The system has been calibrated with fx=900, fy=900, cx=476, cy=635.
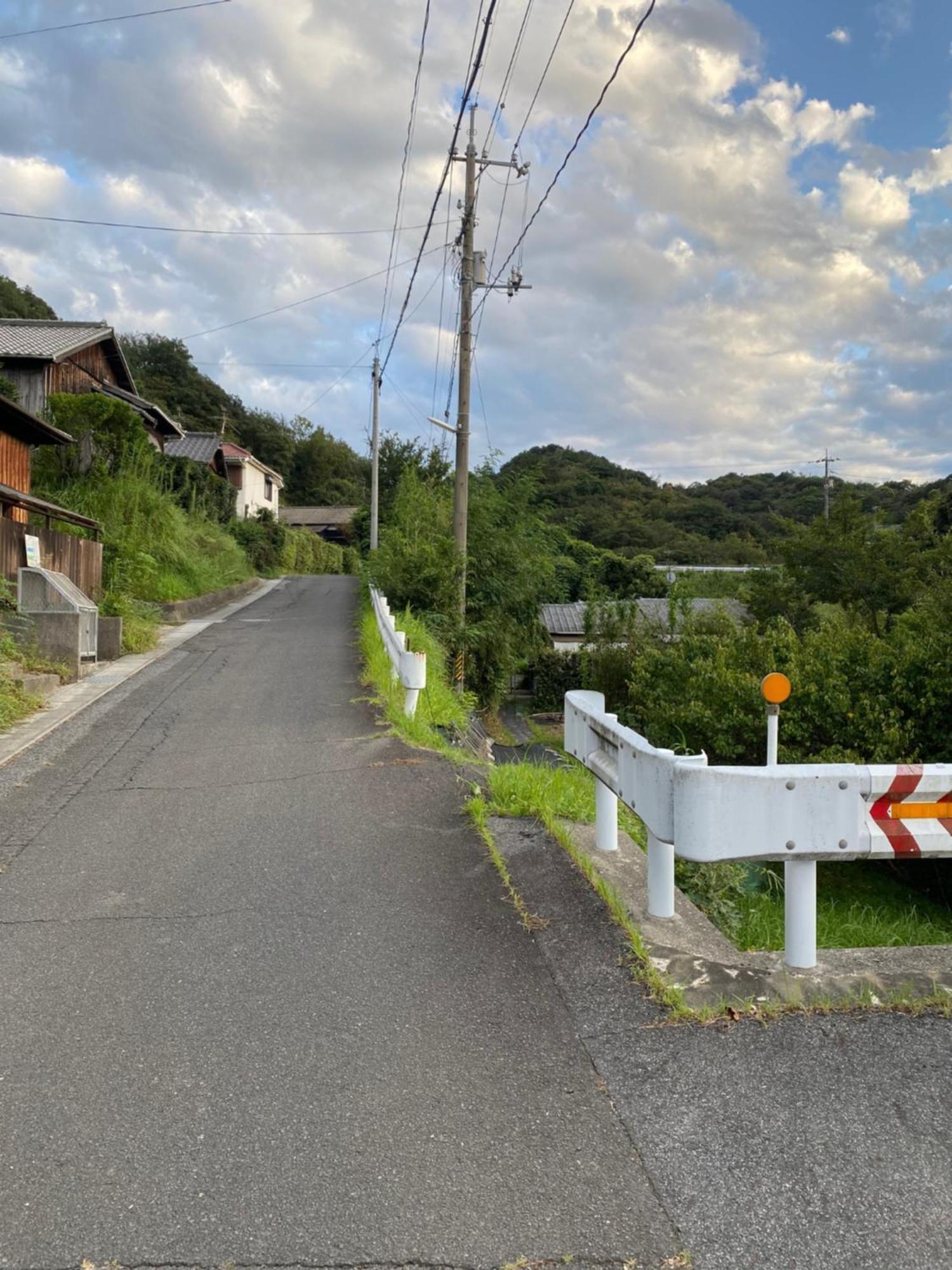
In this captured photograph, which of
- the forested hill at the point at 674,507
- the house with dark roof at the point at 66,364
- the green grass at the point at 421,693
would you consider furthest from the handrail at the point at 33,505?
the forested hill at the point at 674,507

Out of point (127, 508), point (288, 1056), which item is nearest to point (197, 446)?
point (127, 508)

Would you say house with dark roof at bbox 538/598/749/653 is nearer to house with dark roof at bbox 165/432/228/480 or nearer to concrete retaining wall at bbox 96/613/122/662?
house with dark roof at bbox 165/432/228/480

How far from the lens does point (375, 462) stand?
34.1 m

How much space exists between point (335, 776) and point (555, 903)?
117 inches

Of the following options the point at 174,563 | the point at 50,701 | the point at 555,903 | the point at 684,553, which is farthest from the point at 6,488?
the point at 684,553

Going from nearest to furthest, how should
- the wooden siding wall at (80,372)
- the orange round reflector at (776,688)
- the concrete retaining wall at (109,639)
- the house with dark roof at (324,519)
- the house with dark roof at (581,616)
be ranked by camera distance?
the orange round reflector at (776,688)
the concrete retaining wall at (109,639)
the wooden siding wall at (80,372)
the house with dark roof at (581,616)
the house with dark roof at (324,519)

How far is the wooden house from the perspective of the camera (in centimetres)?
1256

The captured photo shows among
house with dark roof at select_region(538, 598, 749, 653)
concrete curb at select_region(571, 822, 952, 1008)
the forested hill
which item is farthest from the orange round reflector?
the forested hill

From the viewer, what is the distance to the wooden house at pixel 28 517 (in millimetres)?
12562

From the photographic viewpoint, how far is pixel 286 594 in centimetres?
2734

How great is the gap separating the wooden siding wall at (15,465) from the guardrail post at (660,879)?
48.5ft

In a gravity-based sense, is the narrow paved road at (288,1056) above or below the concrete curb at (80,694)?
below

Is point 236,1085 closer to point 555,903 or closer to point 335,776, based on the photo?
point 555,903

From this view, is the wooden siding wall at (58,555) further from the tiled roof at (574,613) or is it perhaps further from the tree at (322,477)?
the tree at (322,477)
